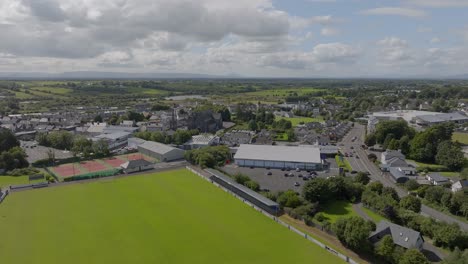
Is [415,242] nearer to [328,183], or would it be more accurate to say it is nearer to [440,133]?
[328,183]

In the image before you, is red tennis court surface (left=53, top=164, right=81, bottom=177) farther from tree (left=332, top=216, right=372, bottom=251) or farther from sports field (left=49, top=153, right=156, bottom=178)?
tree (left=332, top=216, right=372, bottom=251)

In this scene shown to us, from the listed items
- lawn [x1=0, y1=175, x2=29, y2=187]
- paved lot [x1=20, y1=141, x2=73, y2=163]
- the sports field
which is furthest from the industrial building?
paved lot [x1=20, y1=141, x2=73, y2=163]

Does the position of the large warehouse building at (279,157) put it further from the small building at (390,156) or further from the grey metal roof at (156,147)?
the grey metal roof at (156,147)

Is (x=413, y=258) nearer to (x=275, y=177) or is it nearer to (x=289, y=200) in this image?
(x=289, y=200)

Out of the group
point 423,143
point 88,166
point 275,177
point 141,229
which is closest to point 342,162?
point 423,143

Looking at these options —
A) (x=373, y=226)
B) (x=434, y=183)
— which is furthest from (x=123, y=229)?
(x=434, y=183)

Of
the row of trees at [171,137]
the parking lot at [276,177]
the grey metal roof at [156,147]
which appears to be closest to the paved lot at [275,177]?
the parking lot at [276,177]
